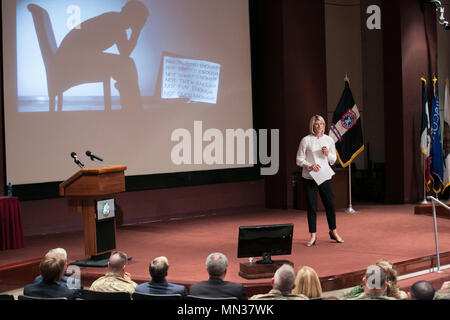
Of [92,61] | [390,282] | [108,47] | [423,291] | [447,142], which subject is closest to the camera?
[423,291]

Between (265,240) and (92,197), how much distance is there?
1.66m

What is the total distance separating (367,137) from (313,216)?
484 centimetres

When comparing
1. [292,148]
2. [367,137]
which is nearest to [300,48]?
[292,148]

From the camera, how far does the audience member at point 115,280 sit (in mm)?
3746

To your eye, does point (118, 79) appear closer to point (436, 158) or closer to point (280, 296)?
point (436, 158)

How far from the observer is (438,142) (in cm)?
889

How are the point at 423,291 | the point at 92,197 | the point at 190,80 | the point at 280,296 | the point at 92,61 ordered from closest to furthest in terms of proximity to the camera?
the point at 423,291, the point at 280,296, the point at 92,197, the point at 92,61, the point at 190,80

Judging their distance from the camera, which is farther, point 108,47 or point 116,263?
point 108,47

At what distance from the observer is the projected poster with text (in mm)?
7039

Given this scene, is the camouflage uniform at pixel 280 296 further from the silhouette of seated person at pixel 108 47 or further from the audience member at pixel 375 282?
the silhouette of seated person at pixel 108 47

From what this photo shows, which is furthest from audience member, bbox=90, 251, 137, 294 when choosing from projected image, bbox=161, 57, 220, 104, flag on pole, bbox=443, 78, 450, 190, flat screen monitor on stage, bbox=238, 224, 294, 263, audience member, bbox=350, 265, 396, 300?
flag on pole, bbox=443, 78, 450, 190

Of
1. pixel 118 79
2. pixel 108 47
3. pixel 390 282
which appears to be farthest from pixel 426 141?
pixel 390 282

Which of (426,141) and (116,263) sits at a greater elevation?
(426,141)

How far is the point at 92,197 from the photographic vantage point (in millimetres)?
5379
